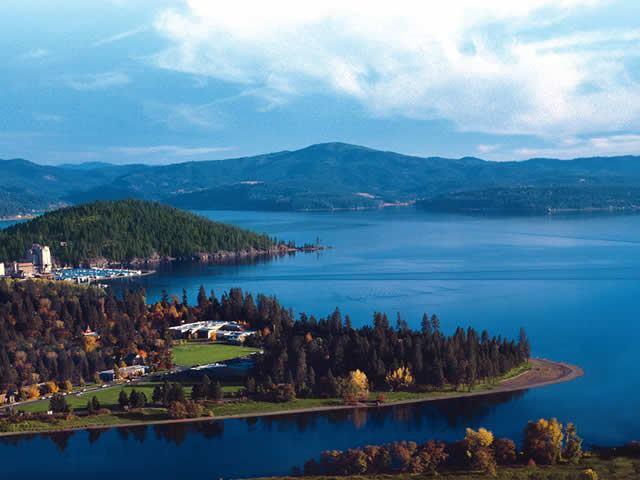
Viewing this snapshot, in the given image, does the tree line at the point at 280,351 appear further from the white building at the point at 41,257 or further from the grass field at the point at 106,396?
the white building at the point at 41,257

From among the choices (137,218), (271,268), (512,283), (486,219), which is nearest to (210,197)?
(486,219)

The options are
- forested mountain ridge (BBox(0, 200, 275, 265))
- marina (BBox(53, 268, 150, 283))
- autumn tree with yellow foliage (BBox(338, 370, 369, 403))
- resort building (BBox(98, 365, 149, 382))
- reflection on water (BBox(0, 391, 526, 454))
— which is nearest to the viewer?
reflection on water (BBox(0, 391, 526, 454))

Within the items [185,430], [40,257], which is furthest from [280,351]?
[40,257]

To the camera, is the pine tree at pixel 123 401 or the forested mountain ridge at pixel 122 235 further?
the forested mountain ridge at pixel 122 235

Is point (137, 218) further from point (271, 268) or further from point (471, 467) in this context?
point (471, 467)

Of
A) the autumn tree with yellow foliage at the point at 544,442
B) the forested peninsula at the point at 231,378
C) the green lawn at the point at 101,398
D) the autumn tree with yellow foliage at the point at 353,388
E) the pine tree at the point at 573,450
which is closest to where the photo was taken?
the autumn tree with yellow foliage at the point at 544,442

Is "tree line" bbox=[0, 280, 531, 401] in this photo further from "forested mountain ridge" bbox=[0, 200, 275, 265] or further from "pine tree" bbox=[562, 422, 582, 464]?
"forested mountain ridge" bbox=[0, 200, 275, 265]

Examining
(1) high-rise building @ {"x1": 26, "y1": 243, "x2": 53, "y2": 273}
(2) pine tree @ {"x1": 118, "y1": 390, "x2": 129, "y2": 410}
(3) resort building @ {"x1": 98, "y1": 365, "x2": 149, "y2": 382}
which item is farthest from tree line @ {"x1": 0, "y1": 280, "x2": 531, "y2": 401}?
(1) high-rise building @ {"x1": 26, "y1": 243, "x2": 53, "y2": 273}

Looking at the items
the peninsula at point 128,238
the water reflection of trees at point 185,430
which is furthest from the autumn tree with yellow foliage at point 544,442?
the peninsula at point 128,238
